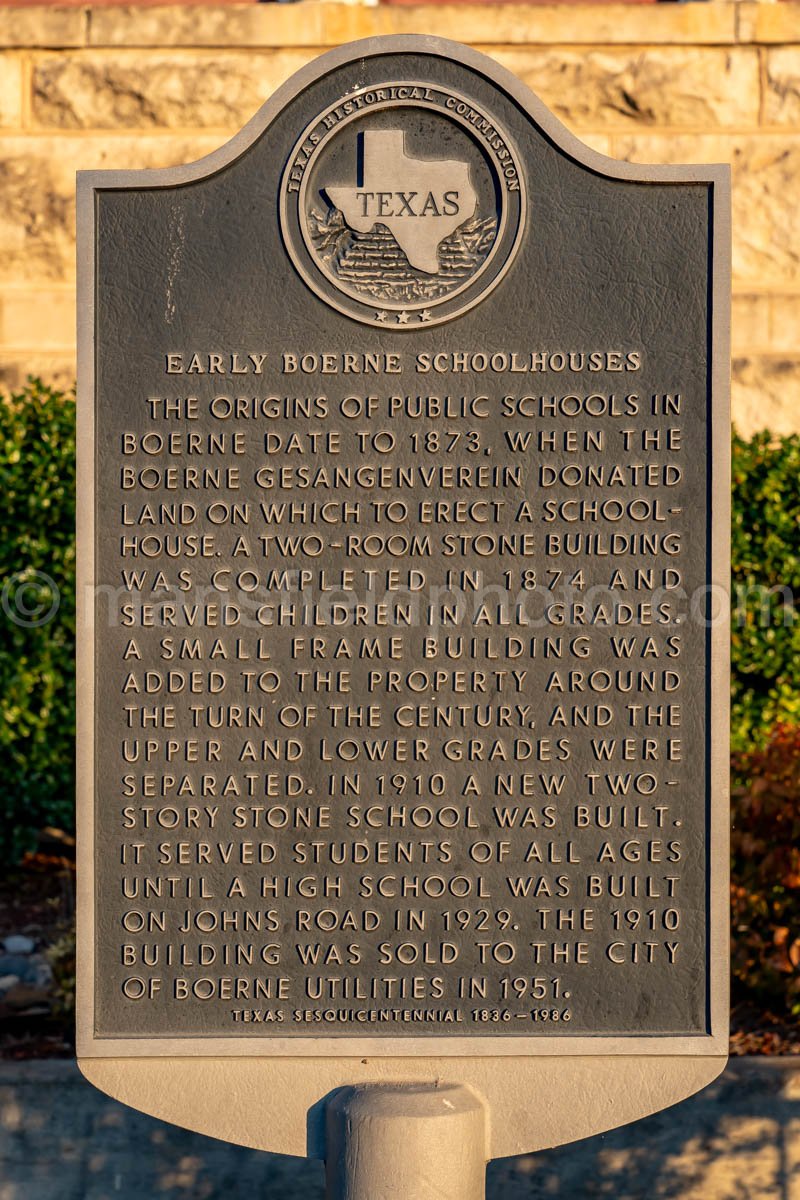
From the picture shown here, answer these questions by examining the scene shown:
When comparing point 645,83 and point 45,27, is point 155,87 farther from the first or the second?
point 645,83

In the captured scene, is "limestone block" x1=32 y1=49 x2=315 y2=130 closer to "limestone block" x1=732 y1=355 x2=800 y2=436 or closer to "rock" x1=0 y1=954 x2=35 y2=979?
"limestone block" x1=732 y1=355 x2=800 y2=436

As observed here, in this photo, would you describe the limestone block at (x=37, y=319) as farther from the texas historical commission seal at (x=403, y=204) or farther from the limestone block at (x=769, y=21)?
the texas historical commission seal at (x=403, y=204)

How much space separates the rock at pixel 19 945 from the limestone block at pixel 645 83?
5.94m

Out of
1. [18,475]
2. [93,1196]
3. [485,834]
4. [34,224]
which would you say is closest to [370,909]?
[485,834]

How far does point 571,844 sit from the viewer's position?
380 cm

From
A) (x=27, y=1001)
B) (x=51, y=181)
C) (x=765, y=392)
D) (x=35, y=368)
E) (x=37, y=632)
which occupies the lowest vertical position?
(x=27, y=1001)

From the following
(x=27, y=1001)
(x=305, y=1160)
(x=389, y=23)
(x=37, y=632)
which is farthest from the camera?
(x=389, y=23)

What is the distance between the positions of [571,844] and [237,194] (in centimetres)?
207

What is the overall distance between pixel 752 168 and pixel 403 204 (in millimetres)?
5734

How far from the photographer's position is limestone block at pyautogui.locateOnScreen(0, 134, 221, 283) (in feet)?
28.8

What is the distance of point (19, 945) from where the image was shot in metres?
6.55

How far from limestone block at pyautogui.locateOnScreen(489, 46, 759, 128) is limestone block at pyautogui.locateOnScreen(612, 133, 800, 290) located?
0.14 metres

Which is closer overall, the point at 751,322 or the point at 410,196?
the point at 410,196

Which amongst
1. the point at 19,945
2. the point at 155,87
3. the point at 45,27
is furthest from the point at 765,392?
the point at 19,945
